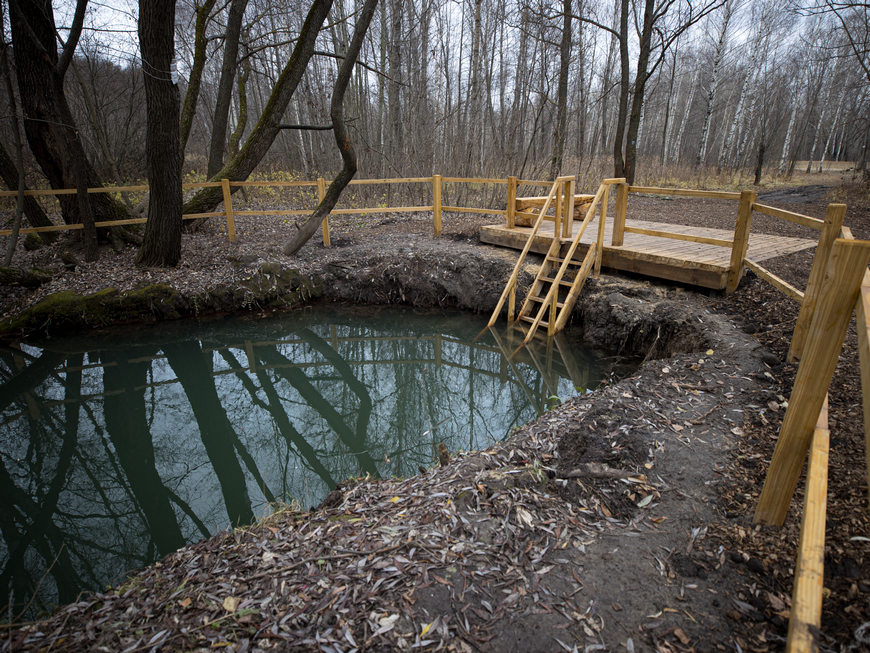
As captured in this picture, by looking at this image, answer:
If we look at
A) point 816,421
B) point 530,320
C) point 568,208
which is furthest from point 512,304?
point 816,421

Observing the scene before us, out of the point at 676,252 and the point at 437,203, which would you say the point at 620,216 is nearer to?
the point at 676,252

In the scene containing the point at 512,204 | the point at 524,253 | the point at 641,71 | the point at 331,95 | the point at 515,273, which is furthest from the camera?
the point at 331,95

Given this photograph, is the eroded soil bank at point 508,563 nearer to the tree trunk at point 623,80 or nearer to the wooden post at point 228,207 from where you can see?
the wooden post at point 228,207

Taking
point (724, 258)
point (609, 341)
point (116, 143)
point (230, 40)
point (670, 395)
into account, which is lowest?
point (609, 341)

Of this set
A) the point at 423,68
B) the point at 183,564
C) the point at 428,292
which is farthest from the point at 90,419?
the point at 423,68

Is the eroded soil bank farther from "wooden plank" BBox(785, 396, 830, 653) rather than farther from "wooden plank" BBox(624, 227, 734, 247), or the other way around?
"wooden plank" BBox(624, 227, 734, 247)

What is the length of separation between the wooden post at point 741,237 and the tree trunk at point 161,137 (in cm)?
874

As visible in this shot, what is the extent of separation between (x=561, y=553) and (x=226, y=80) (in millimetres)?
11706

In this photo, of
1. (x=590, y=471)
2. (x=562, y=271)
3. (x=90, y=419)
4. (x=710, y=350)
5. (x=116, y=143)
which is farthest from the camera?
(x=116, y=143)

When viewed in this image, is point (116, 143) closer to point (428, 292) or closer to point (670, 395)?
point (428, 292)

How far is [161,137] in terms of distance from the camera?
25.5 ft

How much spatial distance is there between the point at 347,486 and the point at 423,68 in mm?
14336

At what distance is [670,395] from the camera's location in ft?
13.0

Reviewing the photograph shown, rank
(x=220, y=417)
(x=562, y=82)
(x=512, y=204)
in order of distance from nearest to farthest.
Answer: (x=220, y=417) < (x=512, y=204) < (x=562, y=82)
